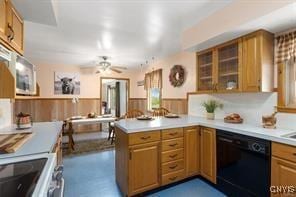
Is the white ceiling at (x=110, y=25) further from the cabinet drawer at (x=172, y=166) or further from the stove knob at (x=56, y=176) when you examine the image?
the cabinet drawer at (x=172, y=166)

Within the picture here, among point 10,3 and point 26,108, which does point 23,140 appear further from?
point 26,108

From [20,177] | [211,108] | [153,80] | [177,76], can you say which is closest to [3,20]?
[20,177]

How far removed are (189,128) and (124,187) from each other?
1188mm

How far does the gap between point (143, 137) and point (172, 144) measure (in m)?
0.48

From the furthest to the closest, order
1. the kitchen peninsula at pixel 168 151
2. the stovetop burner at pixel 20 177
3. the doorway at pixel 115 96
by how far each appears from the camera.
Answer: the doorway at pixel 115 96 → the kitchen peninsula at pixel 168 151 → the stovetop burner at pixel 20 177

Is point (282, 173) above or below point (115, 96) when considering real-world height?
below

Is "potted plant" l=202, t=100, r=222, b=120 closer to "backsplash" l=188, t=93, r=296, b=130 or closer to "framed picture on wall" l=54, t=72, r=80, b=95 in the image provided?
"backsplash" l=188, t=93, r=296, b=130

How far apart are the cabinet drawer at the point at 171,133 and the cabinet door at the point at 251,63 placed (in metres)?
1.04

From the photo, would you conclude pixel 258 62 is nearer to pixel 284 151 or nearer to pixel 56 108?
pixel 284 151

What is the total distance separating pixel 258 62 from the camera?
2182 mm

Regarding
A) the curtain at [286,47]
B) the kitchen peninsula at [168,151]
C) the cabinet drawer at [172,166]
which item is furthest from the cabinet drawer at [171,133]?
the curtain at [286,47]

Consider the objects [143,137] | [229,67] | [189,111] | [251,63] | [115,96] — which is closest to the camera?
[143,137]

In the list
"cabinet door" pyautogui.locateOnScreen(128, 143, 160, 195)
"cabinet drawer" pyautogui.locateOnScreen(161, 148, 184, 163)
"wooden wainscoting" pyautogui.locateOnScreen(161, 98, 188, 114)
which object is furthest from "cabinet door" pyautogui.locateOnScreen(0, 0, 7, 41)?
"wooden wainscoting" pyautogui.locateOnScreen(161, 98, 188, 114)

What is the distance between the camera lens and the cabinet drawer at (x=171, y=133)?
2316 millimetres
